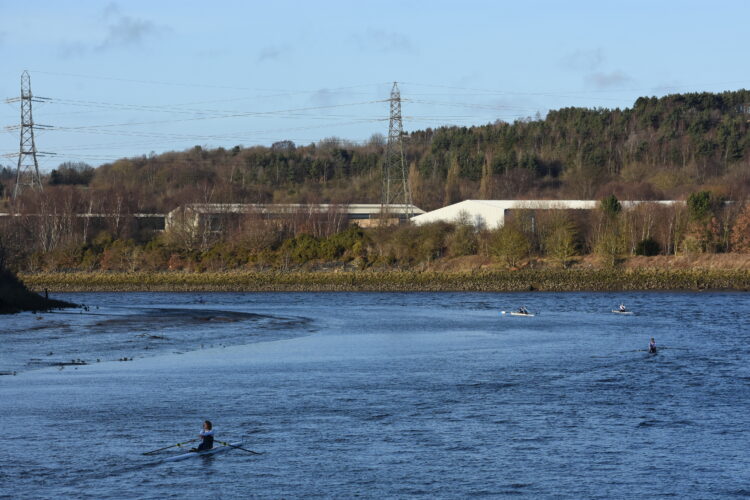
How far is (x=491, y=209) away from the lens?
4232 inches

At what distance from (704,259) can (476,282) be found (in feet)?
72.8

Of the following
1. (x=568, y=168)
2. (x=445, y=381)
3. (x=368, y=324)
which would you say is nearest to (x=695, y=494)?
(x=445, y=381)

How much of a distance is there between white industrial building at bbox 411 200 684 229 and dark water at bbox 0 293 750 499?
52.9 m

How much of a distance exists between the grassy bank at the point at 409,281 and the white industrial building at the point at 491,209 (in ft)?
43.2

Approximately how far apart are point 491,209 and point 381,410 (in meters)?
81.0

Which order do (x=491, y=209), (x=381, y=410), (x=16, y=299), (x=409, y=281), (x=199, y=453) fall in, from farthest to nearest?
(x=491, y=209) → (x=409, y=281) → (x=16, y=299) → (x=381, y=410) → (x=199, y=453)

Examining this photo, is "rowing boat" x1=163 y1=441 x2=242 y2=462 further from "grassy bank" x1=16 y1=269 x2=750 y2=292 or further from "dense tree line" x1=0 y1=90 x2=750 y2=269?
"grassy bank" x1=16 y1=269 x2=750 y2=292

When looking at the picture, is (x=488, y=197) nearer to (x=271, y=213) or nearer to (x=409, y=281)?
(x=271, y=213)

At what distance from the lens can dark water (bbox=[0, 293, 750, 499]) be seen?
20750mm

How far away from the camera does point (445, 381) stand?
34.0 metres

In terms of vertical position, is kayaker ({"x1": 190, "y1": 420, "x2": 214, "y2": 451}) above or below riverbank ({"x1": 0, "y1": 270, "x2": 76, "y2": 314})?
below

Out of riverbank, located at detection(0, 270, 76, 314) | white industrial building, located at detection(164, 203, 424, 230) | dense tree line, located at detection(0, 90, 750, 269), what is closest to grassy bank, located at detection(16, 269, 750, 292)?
dense tree line, located at detection(0, 90, 750, 269)

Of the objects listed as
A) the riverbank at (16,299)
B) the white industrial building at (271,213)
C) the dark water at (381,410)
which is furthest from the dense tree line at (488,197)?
the dark water at (381,410)

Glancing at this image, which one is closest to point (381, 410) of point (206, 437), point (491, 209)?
point (206, 437)
